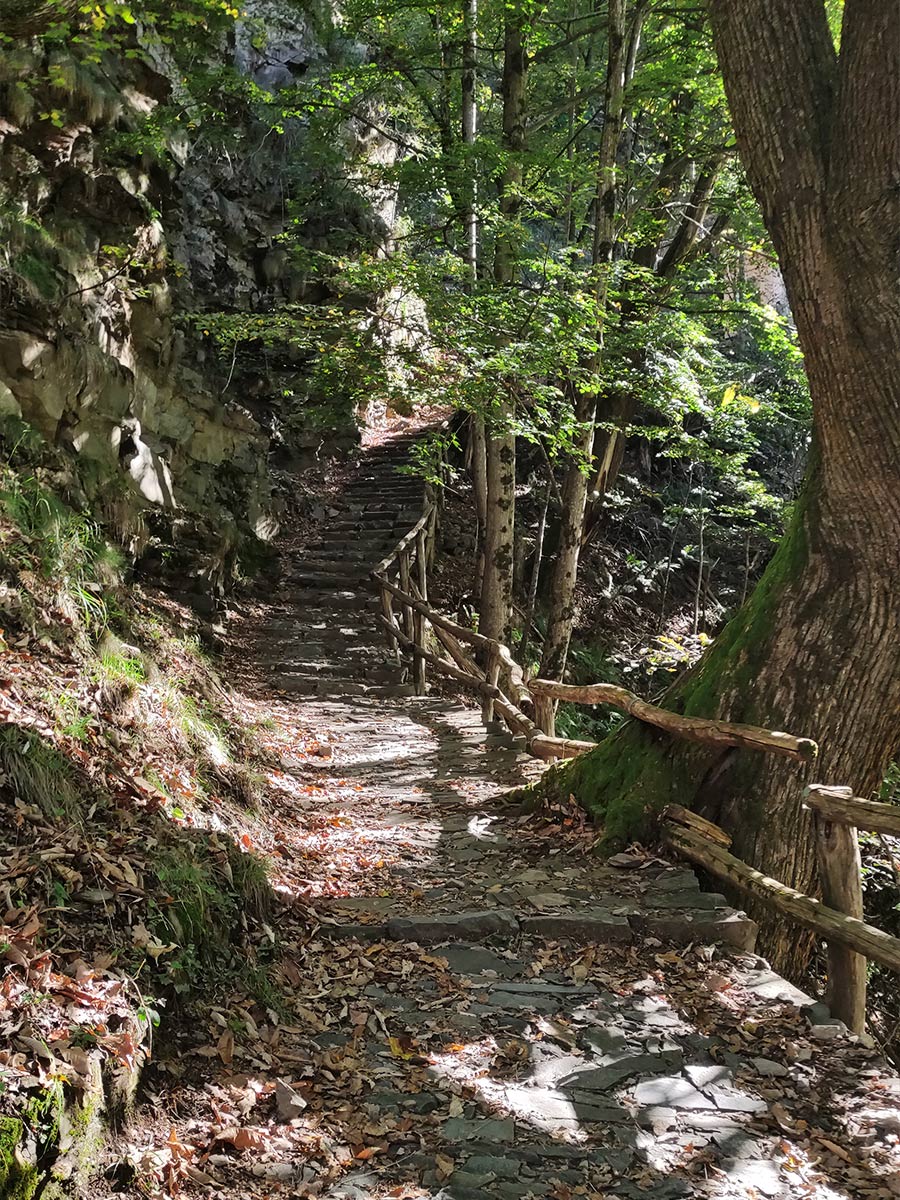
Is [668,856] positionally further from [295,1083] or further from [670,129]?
[670,129]

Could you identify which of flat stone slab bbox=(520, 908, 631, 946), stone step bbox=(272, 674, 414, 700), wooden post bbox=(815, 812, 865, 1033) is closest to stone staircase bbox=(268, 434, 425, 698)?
stone step bbox=(272, 674, 414, 700)

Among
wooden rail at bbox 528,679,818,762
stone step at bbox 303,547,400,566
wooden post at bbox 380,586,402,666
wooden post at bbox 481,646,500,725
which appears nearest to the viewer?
wooden rail at bbox 528,679,818,762

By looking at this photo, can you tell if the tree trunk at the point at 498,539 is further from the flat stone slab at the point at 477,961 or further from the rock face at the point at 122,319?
the flat stone slab at the point at 477,961

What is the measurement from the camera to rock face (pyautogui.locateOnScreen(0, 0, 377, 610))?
22.5 feet

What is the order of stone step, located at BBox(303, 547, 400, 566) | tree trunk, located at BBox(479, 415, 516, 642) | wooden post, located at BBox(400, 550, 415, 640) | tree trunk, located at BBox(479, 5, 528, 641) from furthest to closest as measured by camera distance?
stone step, located at BBox(303, 547, 400, 566)
wooden post, located at BBox(400, 550, 415, 640)
tree trunk, located at BBox(479, 415, 516, 642)
tree trunk, located at BBox(479, 5, 528, 641)

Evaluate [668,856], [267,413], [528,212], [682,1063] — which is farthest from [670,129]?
[682,1063]

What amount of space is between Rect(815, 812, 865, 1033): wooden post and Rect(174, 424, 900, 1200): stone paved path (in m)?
0.15

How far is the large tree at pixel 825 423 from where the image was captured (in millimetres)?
3770

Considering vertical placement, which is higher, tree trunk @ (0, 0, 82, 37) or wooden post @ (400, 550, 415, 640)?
tree trunk @ (0, 0, 82, 37)

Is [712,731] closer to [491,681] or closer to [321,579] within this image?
[491,681]

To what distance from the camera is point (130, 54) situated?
6473 millimetres

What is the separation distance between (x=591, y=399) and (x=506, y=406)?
Answer: 1665 millimetres

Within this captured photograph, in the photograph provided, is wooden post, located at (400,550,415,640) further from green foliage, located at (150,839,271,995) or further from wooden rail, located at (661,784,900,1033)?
wooden rail, located at (661,784,900,1033)

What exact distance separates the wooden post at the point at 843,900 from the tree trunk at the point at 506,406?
218 inches
